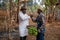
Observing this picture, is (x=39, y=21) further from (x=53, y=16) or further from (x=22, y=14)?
(x=53, y=16)

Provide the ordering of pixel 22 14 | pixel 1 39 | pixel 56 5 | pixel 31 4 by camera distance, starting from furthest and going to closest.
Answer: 1. pixel 31 4
2. pixel 56 5
3. pixel 1 39
4. pixel 22 14

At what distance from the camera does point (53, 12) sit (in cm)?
1983

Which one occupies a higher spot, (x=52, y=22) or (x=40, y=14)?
(x=40, y=14)

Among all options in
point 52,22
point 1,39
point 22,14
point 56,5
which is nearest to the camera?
point 22,14

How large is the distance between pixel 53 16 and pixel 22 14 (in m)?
11.2

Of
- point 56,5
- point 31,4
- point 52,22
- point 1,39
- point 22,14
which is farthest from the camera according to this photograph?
point 31,4

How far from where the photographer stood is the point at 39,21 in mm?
9109

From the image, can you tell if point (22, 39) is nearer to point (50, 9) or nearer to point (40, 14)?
point (40, 14)

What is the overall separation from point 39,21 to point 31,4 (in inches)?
598

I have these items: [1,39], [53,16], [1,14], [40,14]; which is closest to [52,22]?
[53,16]

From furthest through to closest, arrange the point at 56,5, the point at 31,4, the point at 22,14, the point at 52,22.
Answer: the point at 31,4, the point at 56,5, the point at 52,22, the point at 22,14

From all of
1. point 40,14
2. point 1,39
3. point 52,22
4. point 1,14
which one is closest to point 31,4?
point 1,14

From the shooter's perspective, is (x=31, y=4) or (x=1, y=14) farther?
(x=31, y=4)

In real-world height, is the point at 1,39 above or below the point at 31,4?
below
